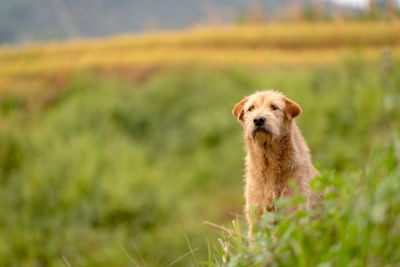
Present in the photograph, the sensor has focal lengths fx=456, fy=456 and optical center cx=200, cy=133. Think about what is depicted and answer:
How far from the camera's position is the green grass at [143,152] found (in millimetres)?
15797

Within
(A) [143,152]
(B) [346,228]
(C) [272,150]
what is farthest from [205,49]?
(B) [346,228]

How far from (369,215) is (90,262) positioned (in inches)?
543

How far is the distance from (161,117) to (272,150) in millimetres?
19551

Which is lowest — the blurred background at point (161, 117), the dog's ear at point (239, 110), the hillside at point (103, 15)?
the dog's ear at point (239, 110)

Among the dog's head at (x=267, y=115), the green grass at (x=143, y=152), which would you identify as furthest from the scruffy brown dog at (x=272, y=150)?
the green grass at (x=143, y=152)

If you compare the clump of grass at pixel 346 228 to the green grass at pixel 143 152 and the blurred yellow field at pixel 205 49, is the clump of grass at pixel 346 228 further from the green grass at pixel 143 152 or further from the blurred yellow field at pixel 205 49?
the blurred yellow field at pixel 205 49

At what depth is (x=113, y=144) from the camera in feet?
66.5

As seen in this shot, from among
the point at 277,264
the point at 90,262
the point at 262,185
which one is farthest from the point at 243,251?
the point at 90,262

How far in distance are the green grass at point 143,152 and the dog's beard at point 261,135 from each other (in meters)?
7.72

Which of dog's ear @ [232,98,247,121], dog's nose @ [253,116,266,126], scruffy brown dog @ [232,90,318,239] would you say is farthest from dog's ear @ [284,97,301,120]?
dog's ear @ [232,98,247,121]

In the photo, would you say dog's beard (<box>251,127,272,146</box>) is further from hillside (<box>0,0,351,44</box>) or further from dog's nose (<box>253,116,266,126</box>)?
hillside (<box>0,0,351,44</box>)

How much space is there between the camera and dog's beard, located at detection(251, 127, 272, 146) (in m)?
4.38

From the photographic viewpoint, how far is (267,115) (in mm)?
4379

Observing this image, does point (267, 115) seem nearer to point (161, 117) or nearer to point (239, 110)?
point (239, 110)
